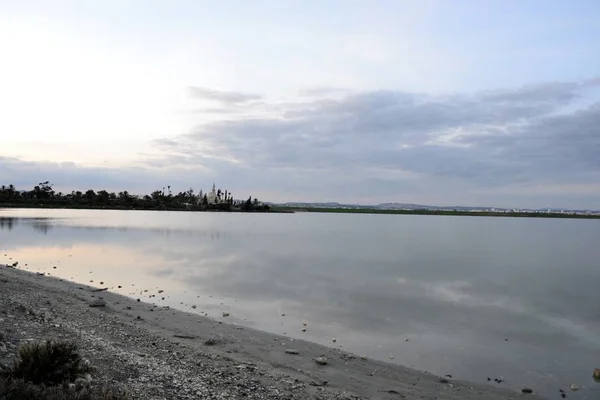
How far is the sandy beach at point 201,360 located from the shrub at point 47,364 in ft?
1.53

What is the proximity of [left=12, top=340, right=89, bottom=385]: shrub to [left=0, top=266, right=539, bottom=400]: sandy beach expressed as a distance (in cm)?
47

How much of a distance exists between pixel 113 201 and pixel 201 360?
172 m

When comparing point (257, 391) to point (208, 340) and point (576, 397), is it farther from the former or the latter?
point (576, 397)

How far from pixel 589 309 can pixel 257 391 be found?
1749 cm

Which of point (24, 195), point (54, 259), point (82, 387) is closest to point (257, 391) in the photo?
point (82, 387)

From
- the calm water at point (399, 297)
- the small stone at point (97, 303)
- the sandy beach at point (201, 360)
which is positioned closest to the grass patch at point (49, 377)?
the sandy beach at point (201, 360)

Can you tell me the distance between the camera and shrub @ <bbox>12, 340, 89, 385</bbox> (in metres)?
5.99

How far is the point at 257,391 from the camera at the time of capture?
766 centimetres

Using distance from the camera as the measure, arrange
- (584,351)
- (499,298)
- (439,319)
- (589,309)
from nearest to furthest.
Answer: (584,351), (439,319), (589,309), (499,298)

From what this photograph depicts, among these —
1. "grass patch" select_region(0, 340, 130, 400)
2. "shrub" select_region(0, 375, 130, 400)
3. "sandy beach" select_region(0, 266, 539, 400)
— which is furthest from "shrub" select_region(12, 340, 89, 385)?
"sandy beach" select_region(0, 266, 539, 400)

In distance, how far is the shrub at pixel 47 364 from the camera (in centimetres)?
599

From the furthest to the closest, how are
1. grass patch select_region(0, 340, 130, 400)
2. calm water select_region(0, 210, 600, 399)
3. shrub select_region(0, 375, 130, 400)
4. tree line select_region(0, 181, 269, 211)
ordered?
tree line select_region(0, 181, 269, 211) < calm water select_region(0, 210, 600, 399) < grass patch select_region(0, 340, 130, 400) < shrub select_region(0, 375, 130, 400)

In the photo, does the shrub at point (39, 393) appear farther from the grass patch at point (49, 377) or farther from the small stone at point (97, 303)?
the small stone at point (97, 303)

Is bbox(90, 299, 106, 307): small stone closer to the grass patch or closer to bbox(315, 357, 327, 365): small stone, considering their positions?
bbox(315, 357, 327, 365): small stone
